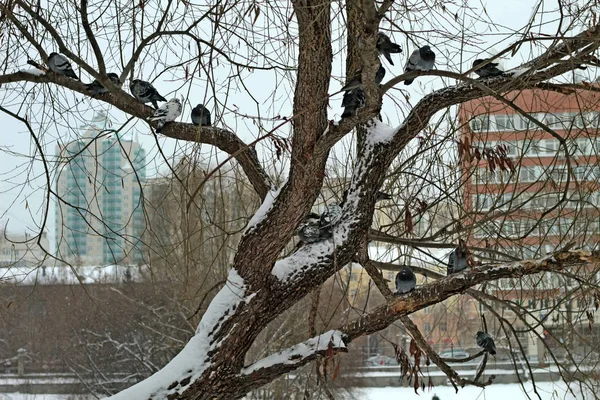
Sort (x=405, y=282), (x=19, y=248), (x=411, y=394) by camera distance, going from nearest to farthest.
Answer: (x=405, y=282), (x=19, y=248), (x=411, y=394)

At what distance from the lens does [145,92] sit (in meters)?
3.60

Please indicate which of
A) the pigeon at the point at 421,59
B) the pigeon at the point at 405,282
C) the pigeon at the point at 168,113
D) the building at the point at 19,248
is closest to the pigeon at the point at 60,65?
the pigeon at the point at 168,113

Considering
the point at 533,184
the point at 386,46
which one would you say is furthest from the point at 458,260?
the point at 386,46

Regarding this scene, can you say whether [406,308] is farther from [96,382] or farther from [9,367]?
[9,367]

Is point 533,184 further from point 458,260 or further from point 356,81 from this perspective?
point 356,81

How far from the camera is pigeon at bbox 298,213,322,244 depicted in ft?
11.1

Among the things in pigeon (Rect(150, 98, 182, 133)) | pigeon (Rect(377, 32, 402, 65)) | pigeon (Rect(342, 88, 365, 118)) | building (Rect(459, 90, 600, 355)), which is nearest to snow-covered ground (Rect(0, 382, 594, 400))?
building (Rect(459, 90, 600, 355))

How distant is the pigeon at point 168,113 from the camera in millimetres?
3279

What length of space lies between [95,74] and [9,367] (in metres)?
18.2

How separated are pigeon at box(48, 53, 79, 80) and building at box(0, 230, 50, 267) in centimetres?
79

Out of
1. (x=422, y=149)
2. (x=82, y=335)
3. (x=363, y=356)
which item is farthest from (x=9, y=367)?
(x=422, y=149)

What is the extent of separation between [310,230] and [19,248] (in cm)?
171

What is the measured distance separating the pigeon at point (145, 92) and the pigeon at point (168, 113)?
31 centimetres

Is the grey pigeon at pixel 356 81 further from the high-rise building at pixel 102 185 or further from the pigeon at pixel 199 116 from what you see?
the high-rise building at pixel 102 185
